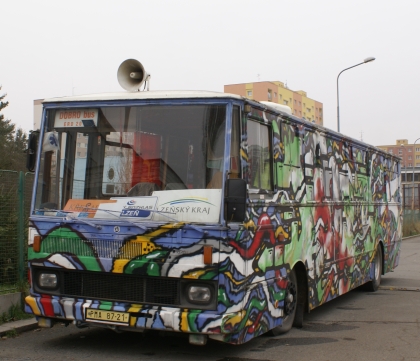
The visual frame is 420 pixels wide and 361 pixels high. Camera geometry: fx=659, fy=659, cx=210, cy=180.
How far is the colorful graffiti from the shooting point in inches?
266

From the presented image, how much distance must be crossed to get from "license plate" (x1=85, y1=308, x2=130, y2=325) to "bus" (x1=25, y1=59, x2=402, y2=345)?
0.01 metres

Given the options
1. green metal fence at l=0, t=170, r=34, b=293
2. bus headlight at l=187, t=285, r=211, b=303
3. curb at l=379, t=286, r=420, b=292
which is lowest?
curb at l=379, t=286, r=420, b=292

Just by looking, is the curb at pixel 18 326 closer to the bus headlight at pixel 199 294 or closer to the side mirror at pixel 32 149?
the side mirror at pixel 32 149

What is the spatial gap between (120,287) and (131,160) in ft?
4.60

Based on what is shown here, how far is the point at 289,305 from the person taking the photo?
28.7 feet

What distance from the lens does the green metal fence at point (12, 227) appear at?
979 centimetres

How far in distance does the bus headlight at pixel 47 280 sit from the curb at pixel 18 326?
4.81ft

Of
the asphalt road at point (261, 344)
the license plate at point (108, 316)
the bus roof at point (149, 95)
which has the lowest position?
the asphalt road at point (261, 344)

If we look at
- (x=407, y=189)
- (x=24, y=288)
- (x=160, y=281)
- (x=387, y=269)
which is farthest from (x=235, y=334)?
(x=407, y=189)


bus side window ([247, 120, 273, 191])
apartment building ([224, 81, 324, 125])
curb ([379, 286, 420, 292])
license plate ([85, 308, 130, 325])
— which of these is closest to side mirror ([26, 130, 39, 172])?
license plate ([85, 308, 130, 325])

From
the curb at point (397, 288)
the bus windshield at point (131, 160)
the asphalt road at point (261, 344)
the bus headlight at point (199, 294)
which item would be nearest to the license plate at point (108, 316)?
the asphalt road at point (261, 344)

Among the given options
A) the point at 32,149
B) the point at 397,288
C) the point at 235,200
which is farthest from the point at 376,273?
the point at 32,149

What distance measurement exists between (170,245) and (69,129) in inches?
77.7

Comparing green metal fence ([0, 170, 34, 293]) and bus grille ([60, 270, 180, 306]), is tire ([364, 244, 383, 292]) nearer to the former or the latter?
green metal fence ([0, 170, 34, 293])
